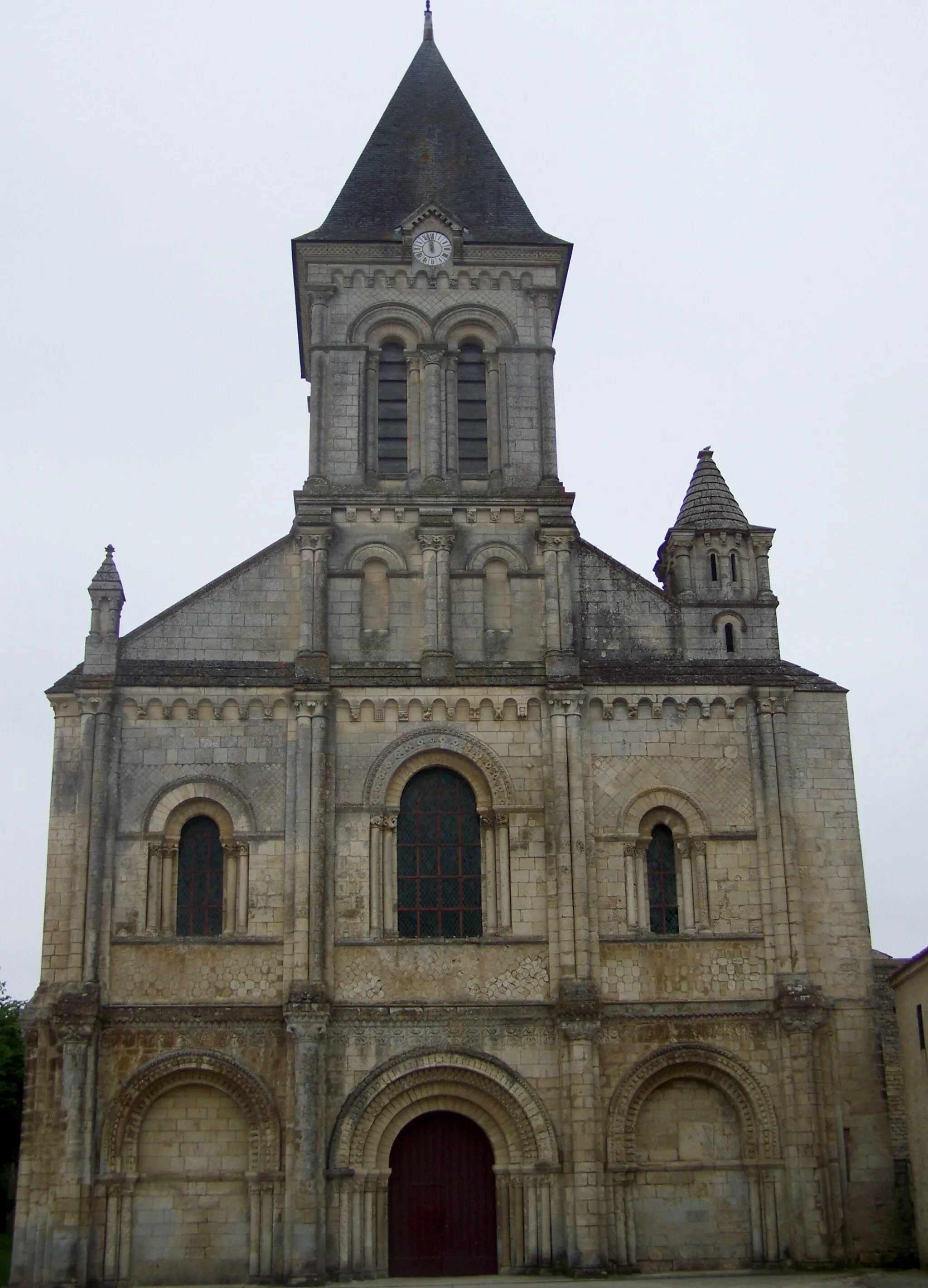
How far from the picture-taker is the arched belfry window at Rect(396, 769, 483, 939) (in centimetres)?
2708

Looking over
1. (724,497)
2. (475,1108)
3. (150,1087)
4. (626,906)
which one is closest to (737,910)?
(626,906)

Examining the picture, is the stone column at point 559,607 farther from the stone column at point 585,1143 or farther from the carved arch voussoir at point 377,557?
the stone column at point 585,1143

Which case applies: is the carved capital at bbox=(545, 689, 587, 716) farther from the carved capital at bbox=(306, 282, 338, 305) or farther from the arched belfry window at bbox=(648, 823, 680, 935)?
the carved capital at bbox=(306, 282, 338, 305)

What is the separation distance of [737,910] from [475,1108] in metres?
5.82

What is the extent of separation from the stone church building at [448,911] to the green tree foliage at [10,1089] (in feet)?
67.5

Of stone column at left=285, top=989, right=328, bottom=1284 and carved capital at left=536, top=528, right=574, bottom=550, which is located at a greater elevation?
carved capital at left=536, top=528, right=574, bottom=550

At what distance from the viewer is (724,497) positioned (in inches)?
1188

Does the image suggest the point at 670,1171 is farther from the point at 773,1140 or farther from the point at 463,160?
the point at 463,160

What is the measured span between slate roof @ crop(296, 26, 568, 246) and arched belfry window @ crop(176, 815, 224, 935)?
12.4 m

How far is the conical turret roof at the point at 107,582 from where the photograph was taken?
2819cm

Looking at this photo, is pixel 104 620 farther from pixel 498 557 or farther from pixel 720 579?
pixel 720 579

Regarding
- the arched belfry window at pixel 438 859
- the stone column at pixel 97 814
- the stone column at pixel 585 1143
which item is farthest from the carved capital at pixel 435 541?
the stone column at pixel 585 1143

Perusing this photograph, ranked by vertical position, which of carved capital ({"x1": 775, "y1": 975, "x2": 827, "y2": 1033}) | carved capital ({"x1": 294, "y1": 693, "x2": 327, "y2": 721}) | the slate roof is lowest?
carved capital ({"x1": 775, "y1": 975, "x2": 827, "y2": 1033})

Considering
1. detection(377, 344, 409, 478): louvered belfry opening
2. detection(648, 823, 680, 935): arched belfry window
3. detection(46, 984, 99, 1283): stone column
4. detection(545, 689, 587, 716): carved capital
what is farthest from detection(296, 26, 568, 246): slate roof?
detection(46, 984, 99, 1283): stone column
